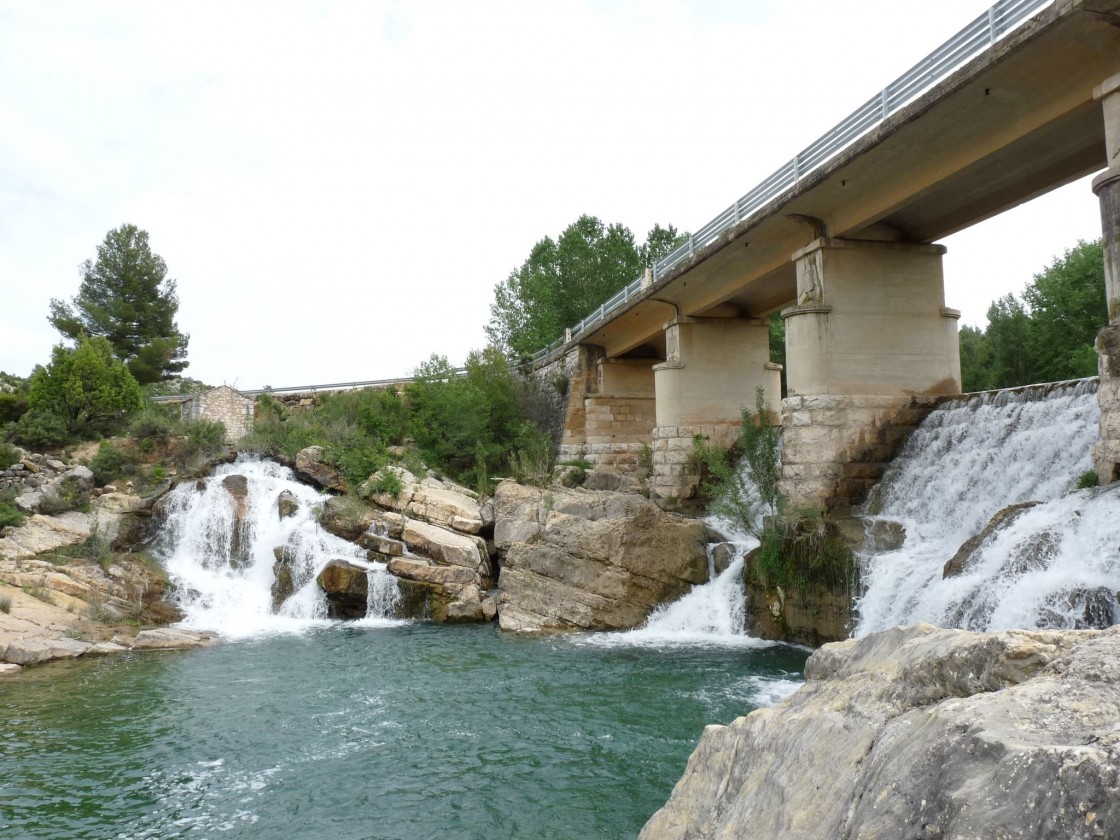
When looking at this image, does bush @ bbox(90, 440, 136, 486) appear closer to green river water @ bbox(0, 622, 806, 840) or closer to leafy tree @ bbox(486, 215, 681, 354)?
green river water @ bbox(0, 622, 806, 840)

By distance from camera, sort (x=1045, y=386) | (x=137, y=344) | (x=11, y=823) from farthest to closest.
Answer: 1. (x=137, y=344)
2. (x=1045, y=386)
3. (x=11, y=823)

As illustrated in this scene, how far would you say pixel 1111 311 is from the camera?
9.37 meters

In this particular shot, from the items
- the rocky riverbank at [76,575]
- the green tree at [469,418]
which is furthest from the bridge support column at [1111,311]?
the green tree at [469,418]

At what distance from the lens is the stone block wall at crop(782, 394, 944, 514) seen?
49.5ft

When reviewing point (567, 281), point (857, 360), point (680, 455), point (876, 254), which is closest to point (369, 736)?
point (857, 360)

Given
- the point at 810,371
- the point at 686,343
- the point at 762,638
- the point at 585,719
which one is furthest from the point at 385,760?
the point at 686,343

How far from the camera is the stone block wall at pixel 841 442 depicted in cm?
1508

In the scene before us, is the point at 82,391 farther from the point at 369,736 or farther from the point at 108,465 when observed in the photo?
the point at 369,736

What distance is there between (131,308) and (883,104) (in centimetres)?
3862

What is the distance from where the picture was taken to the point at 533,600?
1535 cm

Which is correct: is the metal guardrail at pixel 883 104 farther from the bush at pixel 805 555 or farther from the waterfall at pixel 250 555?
the waterfall at pixel 250 555

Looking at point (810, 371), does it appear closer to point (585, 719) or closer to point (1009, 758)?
point (585, 719)

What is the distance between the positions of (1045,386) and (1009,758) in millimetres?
13170

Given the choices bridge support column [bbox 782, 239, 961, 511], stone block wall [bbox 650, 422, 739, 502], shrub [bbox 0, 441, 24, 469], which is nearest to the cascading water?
bridge support column [bbox 782, 239, 961, 511]
